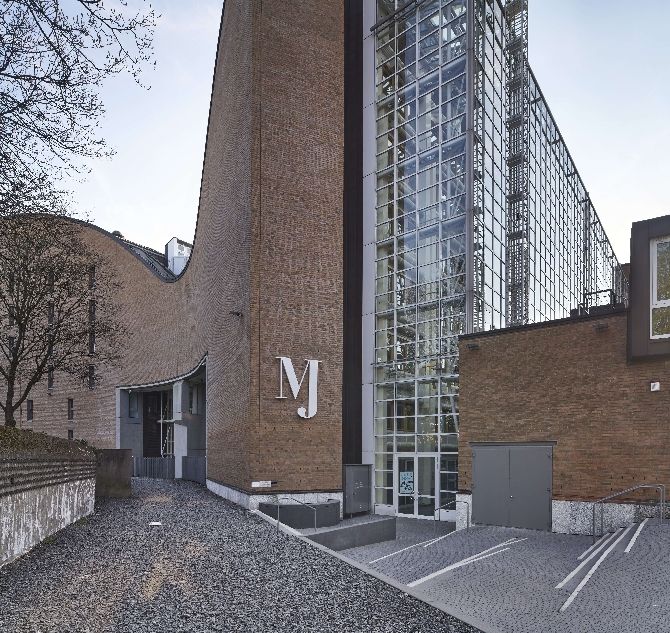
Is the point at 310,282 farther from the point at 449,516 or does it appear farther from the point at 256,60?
→ the point at 449,516

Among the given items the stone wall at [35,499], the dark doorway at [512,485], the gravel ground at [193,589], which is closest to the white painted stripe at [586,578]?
the gravel ground at [193,589]

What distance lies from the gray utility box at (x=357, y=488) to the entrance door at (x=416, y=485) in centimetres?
116

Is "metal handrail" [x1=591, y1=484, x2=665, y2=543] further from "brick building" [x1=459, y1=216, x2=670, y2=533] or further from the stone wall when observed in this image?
the stone wall

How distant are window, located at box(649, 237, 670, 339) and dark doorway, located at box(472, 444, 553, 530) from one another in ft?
14.4

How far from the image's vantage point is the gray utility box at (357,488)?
2367 cm

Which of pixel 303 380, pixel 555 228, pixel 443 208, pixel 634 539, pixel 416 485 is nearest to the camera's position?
pixel 634 539

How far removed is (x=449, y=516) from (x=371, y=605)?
592 inches

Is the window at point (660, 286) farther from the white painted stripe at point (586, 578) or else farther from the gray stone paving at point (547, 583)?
the white painted stripe at point (586, 578)

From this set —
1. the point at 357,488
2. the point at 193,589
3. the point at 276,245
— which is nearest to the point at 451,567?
the point at 193,589

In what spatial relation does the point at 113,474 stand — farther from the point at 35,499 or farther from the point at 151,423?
the point at 151,423

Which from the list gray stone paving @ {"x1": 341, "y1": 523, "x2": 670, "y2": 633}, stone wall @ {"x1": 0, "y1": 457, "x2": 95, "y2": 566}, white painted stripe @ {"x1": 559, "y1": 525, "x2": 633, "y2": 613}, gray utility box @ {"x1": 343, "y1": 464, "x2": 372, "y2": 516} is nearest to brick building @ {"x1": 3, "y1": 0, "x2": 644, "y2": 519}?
gray utility box @ {"x1": 343, "y1": 464, "x2": 372, "y2": 516}

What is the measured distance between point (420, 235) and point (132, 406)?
24251 millimetres

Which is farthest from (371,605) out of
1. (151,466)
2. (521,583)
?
(151,466)

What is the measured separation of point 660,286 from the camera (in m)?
15.2
